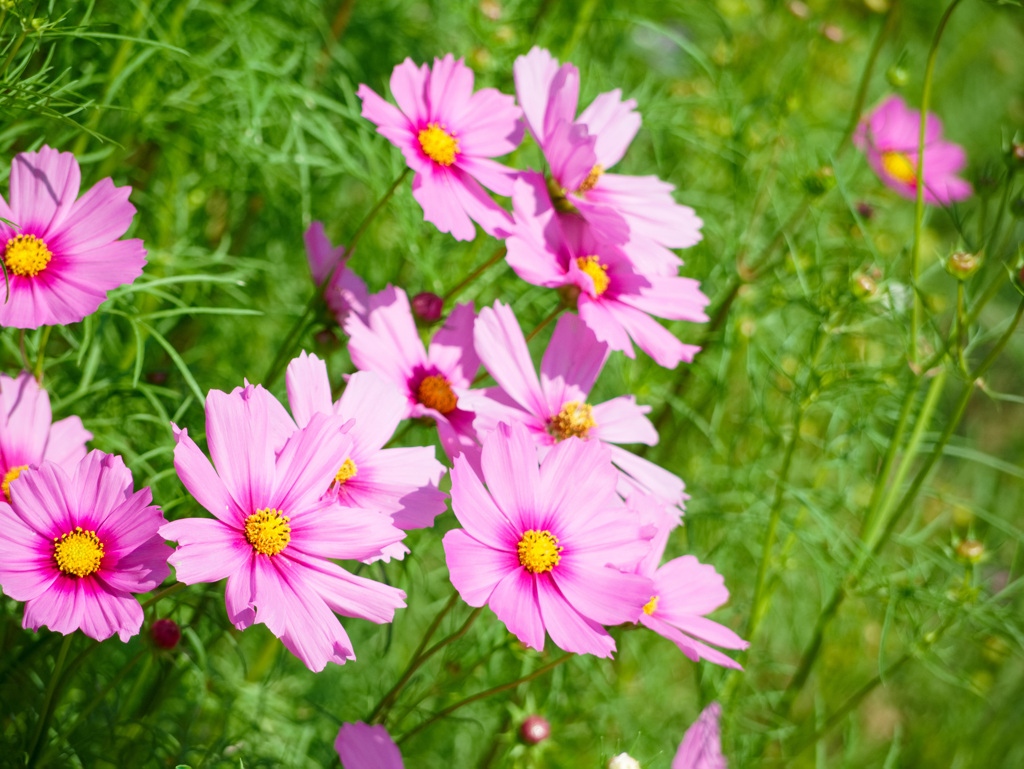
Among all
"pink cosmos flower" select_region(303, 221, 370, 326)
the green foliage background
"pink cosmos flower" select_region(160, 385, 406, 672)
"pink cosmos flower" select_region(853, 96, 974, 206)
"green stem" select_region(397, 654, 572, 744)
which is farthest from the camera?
"pink cosmos flower" select_region(853, 96, 974, 206)

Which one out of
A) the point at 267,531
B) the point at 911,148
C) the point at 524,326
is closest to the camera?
the point at 267,531

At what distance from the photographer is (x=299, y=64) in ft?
4.20

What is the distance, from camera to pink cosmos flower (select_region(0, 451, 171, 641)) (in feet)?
1.71

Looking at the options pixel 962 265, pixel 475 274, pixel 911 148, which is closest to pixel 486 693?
pixel 475 274

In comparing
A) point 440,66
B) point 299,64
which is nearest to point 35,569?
point 440,66

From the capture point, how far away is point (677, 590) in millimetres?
711

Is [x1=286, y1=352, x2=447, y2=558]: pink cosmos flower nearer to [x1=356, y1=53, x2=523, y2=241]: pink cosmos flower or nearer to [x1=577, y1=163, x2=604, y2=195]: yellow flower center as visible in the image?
[x1=356, y1=53, x2=523, y2=241]: pink cosmos flower

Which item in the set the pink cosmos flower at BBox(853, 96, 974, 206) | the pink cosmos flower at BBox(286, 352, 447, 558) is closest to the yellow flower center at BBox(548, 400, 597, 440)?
the pink cosmos flower at BBox(286, 352, 447, 558)

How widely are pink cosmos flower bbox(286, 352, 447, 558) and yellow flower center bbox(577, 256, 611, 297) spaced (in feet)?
0.63

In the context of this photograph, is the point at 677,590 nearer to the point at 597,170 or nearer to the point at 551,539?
the point at 551,539

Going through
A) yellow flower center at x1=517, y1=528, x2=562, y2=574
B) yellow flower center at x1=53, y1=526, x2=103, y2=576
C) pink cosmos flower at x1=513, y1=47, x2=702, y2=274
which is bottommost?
yellow flower center at x1=517, y1=528, x2=562, y2=574

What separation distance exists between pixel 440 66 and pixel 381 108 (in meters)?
0.10

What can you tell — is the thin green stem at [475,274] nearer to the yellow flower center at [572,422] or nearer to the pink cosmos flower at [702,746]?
the yellow flower center at [572,422]

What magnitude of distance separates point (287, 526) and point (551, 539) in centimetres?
18
